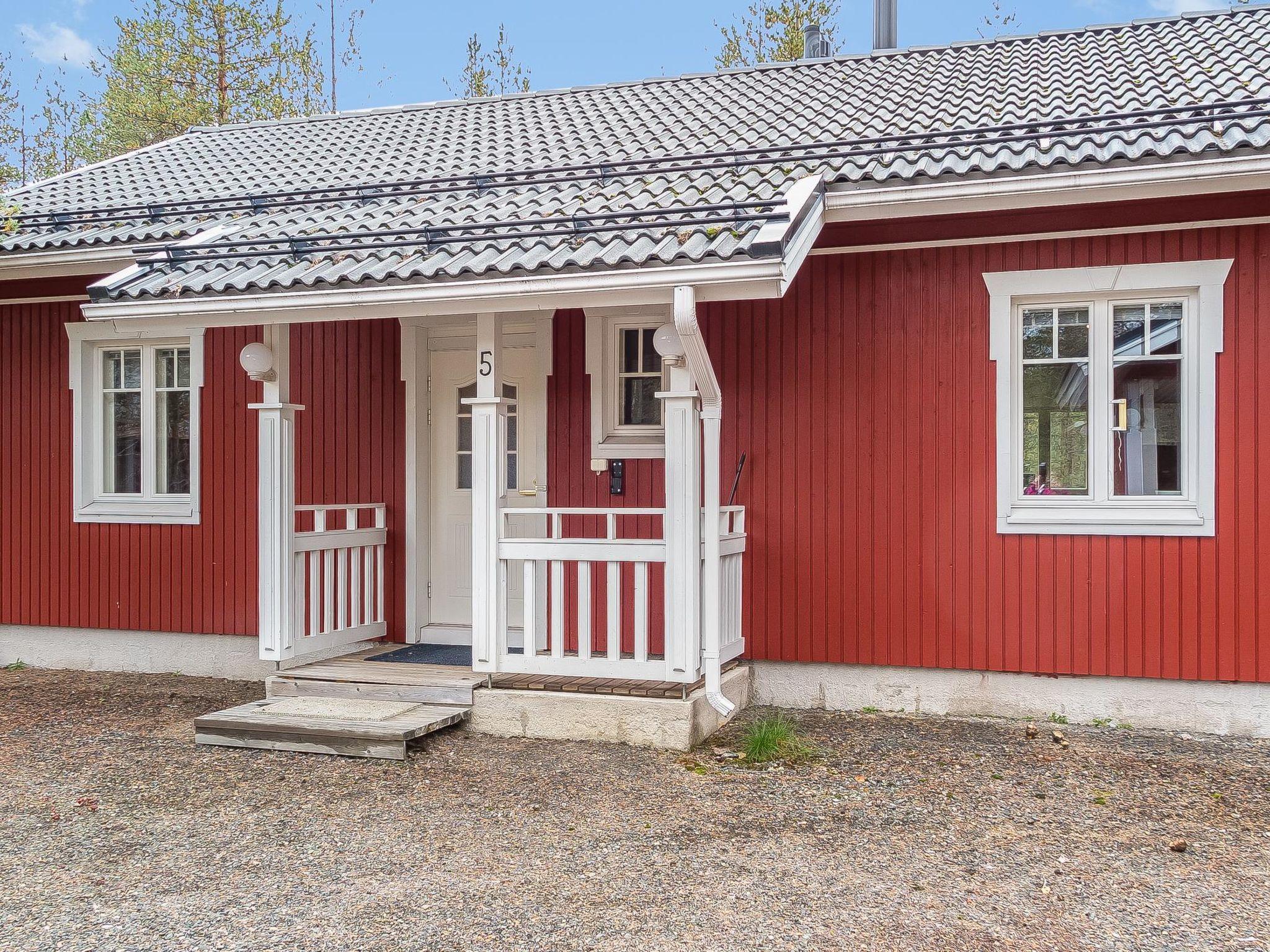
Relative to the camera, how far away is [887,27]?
10375 mm

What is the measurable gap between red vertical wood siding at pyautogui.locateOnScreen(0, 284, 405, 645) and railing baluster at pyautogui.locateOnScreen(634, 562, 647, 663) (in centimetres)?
249

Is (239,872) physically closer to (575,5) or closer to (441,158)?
(441,158)

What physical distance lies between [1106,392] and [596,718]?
11.6 feet

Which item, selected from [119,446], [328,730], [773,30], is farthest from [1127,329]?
[773,30]

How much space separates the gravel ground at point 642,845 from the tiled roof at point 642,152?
8.53 feet

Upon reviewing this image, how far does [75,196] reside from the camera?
9086 millimetres

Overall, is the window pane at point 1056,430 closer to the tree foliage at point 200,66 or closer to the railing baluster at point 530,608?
the railing baluster at point 530,608

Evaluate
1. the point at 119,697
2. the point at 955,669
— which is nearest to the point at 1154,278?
the point at 955,669

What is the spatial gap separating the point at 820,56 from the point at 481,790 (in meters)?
8.55

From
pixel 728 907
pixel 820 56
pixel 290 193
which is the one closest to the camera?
pixel 728 907

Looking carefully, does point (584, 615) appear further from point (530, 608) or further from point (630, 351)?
point (630, 351)

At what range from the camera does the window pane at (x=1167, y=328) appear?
243 inches

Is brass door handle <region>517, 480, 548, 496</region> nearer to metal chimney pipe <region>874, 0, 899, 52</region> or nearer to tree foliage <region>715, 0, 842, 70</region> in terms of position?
metal chimney pipe <region>874, 0, 899, 52</region>

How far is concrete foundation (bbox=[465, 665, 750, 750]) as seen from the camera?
5652 millimetres
